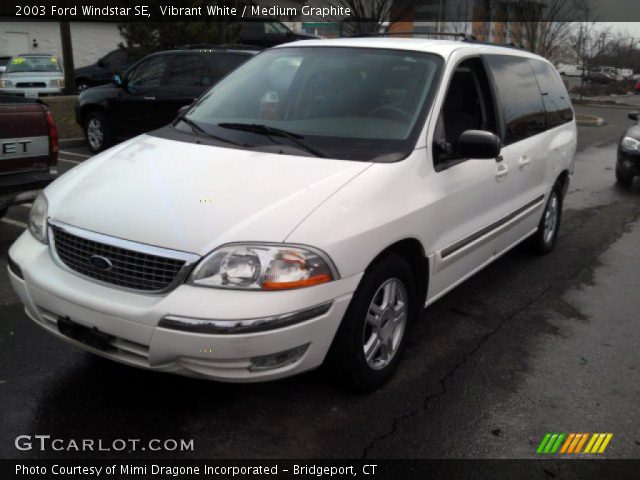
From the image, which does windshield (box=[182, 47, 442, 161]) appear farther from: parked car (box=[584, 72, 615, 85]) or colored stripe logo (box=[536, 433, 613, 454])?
parked car (box=[584, 72, 615, 85])

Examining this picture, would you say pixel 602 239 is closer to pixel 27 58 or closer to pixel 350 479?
pixel 350 479

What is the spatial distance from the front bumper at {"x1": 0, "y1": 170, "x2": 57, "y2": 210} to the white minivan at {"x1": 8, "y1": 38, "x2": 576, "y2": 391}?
1896mm

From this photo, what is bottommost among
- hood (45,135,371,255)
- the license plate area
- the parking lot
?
the parking lot

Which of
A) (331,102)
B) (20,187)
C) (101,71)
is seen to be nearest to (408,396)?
(331,102)

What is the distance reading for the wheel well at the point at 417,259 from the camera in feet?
10.8

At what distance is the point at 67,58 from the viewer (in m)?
21.0

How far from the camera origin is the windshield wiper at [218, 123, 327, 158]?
133 inches

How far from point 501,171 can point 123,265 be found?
2.62m

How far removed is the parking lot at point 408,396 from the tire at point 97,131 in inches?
249

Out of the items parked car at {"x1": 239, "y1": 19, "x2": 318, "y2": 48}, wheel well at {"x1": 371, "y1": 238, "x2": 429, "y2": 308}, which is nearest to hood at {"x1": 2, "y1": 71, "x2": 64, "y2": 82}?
parked car at {"x1": 239, "y1": 19, "x2": 318, "y2": 48}

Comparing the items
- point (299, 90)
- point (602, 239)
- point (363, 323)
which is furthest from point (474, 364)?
point (602, 239)

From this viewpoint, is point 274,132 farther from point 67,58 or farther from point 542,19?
point 542,19

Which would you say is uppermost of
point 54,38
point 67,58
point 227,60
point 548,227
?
point 54,38

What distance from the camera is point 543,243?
577 cm
